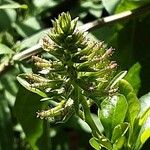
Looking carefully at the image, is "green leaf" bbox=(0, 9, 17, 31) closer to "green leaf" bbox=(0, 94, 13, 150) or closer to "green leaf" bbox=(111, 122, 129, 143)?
"green leaf" bbox=(0, 94, 13, 150)

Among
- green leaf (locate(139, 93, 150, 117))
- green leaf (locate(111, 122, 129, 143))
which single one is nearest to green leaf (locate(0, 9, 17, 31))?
green leaf (locate(139, 93, 150, 117))

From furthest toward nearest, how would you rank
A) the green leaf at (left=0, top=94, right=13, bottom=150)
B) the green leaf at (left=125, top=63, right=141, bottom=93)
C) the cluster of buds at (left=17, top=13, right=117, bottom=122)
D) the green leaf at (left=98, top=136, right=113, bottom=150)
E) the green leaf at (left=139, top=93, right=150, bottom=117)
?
the green leaf at (left=0, top=94, right=13, bottom=150)
the green leaf at (left=125, top=63, right=141, bottom=93)
the green leaf at (left=139, top=93, right=150, bottom=117)
the green leaf at (left=98, top=136, right=113, bottom=150)
the cluster of buds at (left=17, top=13, right=117, bottom=122)

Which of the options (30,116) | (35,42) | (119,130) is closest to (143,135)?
(119,130)

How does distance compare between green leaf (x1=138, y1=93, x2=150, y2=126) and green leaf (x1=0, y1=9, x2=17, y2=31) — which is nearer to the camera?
green leaf (x1=138, y1=93, x2=150, y2=126)

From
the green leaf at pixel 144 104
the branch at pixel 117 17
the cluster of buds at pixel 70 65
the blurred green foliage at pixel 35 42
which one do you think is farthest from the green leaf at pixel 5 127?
the cluster of buds at pixel 70 65

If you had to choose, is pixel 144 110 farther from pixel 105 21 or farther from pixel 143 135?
pixel 105 21
